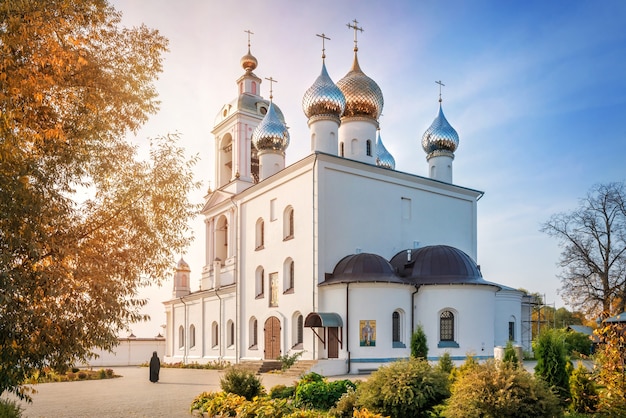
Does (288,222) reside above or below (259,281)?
above

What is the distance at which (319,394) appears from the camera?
1088 cm

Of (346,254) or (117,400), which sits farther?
(346,254)

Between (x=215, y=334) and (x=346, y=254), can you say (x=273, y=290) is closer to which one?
(x=346, y=254)

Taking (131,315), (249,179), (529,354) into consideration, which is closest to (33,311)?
(131,315)

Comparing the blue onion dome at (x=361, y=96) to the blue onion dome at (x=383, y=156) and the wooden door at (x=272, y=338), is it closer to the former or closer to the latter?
the blue onion dome at (x=383, y=156)

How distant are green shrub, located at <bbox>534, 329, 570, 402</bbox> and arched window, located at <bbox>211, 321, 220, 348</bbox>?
952 inches

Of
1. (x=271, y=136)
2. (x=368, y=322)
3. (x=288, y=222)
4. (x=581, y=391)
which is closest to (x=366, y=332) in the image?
(x=368, y=322)

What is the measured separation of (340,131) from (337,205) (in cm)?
484

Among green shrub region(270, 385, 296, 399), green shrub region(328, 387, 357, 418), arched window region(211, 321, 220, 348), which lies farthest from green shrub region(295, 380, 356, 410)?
arched window region(211, 321, 220, 348)

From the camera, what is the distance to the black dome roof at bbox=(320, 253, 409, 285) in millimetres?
21531

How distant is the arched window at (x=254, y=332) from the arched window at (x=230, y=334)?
9.20ft

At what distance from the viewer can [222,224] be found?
35250mm

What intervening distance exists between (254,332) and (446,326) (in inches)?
398

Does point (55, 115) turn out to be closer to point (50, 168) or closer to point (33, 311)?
point (50, 168)
